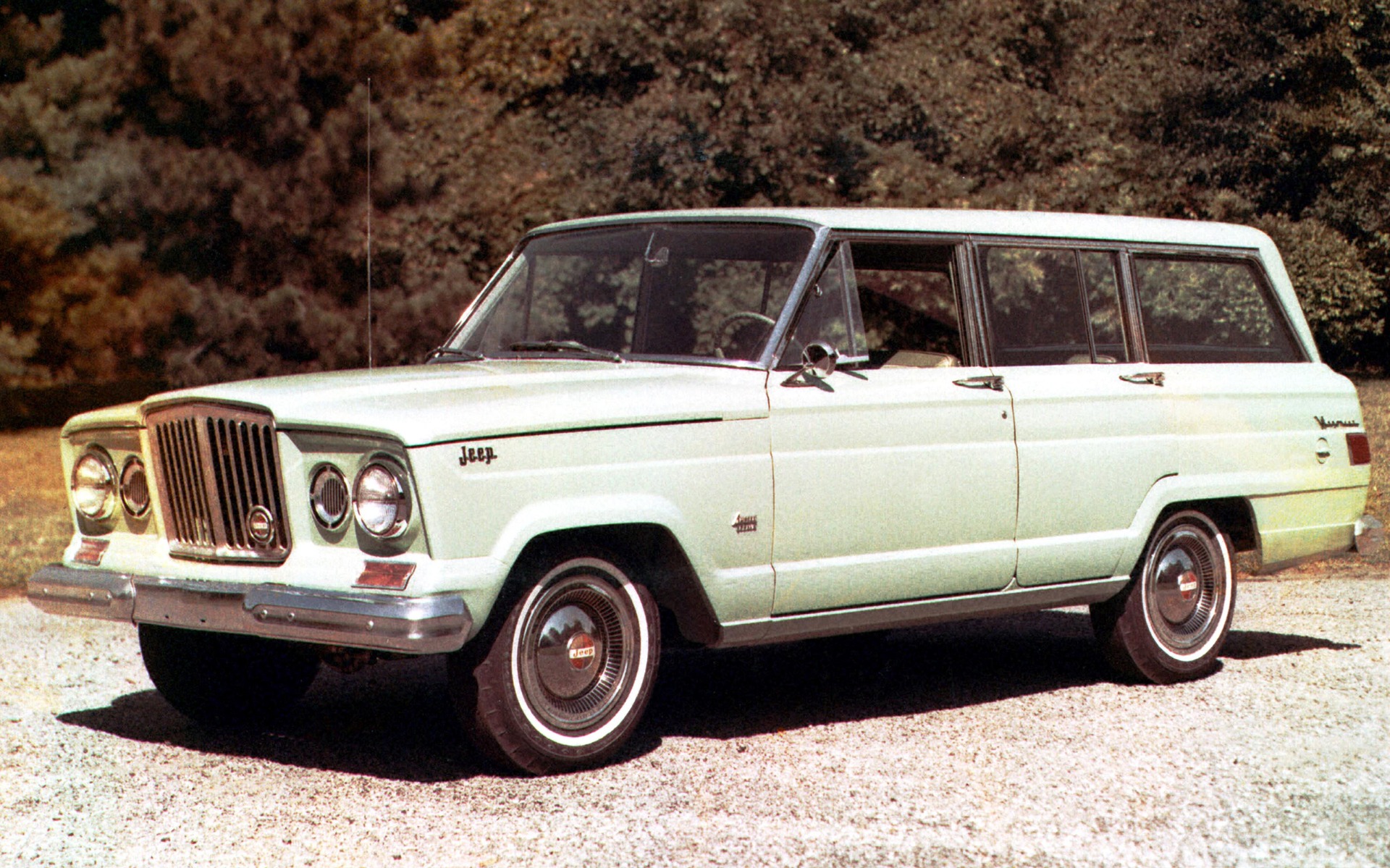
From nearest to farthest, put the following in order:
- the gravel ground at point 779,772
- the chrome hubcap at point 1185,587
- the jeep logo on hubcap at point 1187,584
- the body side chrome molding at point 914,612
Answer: the gravel ground at point 779,772
the body side chrome molding at point 914,612
the chrome hubcap at point 1185,587
the jeep logo on hubcap at point 1187,584

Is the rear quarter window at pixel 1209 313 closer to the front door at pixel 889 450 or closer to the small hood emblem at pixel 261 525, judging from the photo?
the front door at pixel 889 450

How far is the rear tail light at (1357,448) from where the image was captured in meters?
8.68

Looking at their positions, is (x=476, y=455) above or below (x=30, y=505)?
above

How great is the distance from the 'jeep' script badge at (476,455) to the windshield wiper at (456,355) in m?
1.68

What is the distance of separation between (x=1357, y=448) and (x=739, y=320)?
138 inches

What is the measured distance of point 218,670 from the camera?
7.03 meters

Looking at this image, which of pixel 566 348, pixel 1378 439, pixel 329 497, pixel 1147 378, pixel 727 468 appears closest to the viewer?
pixel 329 497

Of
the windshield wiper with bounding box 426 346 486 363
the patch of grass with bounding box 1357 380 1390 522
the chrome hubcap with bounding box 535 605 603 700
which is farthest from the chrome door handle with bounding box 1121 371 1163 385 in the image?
the patch of grass with bounding box 1357 380 1390 522

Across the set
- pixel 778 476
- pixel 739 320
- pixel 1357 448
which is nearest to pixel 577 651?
pixel 778 476

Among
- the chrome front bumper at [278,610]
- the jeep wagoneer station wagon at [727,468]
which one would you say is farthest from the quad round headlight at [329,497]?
the chrome front bumper at [278,610]

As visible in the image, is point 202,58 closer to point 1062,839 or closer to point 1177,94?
point 1177,94

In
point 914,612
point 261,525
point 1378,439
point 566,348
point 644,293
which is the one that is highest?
point 644,293

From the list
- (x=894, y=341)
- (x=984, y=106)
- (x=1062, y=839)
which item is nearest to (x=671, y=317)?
(x=894, y=341)

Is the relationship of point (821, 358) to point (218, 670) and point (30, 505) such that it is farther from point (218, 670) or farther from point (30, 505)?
point (30, 505)
